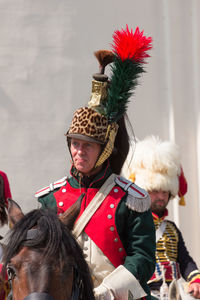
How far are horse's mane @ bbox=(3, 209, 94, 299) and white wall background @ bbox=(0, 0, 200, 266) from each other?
4006mm

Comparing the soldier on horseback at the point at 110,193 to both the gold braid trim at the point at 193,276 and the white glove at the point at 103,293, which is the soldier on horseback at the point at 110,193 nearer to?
the white glove at the point at 103,293

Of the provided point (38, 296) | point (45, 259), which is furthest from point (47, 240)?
point (38, 296)

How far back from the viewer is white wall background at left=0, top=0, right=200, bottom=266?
746 centimetres

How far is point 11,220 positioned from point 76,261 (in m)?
0.40

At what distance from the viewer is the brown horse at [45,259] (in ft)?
9.82

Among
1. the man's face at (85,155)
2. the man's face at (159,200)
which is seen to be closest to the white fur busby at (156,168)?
the man's face at (159,200)

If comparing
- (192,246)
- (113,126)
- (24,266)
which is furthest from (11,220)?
(192,246)

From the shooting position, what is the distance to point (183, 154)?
8.49m

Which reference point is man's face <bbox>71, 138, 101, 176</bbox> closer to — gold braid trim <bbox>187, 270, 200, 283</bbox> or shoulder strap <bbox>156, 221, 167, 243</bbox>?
gold braid trim <bbox>187, 270, 200, 283</bbox>

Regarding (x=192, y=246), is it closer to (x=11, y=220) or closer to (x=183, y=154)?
(x=183, y=154)

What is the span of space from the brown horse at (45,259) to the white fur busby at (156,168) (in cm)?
300

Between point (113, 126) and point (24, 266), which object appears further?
point (113, 126)

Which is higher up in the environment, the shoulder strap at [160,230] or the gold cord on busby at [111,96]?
the gold cord on busby at [111,96]

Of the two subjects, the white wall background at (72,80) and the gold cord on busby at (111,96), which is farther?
the white wall background at (72,80)
